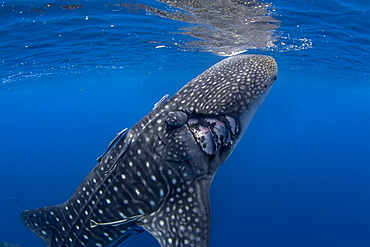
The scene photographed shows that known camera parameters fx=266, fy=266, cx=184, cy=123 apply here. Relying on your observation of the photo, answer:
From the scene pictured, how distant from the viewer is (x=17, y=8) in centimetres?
905

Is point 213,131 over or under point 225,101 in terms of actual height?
under

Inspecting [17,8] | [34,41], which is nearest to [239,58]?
[17,8]

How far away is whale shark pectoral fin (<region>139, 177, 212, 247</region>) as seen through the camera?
10.5ft

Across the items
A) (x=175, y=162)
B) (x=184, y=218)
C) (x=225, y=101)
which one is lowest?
(x=184, y=218)

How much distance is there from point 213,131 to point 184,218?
1.14m

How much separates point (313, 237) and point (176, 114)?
91.7ft

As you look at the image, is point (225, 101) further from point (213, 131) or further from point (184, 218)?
point (184, 218)

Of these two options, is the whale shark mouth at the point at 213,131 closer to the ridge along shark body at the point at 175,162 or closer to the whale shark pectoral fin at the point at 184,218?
Result: the ridge along shark body at the point at 175,162

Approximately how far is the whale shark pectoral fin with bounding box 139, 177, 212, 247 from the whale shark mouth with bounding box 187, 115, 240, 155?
1.43 feet

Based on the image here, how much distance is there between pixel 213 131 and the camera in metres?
3.30

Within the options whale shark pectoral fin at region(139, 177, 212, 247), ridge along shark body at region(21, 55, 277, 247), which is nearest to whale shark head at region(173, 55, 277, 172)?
ridge along shark body at region(21, 55, 277, 247)

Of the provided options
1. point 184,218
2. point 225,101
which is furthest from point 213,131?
point 184,218

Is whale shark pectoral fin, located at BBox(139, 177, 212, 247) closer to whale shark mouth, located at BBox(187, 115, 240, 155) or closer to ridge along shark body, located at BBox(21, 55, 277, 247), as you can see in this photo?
ridge along shark body, located at BBox(21, 55, 277, 247)

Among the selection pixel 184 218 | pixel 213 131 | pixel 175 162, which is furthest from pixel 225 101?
pixel 184 218
